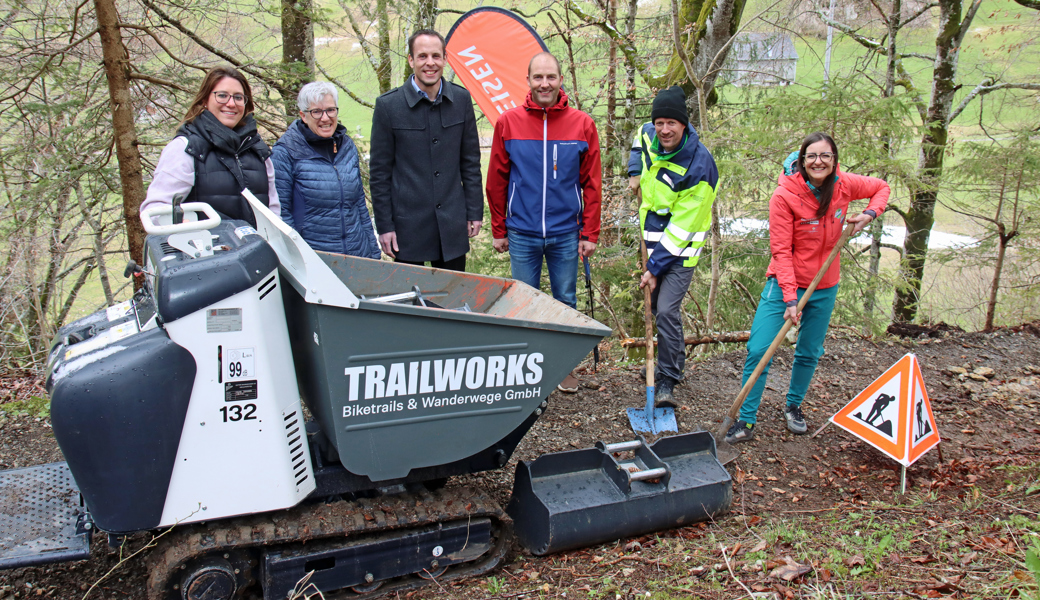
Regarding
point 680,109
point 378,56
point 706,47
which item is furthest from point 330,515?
Answer: point 378,56

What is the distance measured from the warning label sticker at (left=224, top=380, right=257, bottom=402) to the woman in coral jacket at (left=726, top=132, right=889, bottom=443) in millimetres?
3047

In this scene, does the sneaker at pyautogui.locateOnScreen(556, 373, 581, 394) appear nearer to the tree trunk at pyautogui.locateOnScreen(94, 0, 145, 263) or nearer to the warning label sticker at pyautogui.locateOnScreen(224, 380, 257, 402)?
the warning label sticker at pyautogui.locateOnScreen(224, 380, 257, 402)

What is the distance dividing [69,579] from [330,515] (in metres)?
1.35

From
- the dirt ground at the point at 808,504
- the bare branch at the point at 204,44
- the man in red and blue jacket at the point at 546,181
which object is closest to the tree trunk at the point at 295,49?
the bare branch at the point at 204,44

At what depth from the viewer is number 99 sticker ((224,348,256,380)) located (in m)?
2.68

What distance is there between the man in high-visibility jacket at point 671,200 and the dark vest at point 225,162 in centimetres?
241

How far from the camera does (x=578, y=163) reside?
4.57 meters

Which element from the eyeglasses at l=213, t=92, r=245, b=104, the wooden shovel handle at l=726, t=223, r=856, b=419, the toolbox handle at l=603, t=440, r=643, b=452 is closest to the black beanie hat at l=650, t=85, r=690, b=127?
the wooden shovel handle at l=726, t=223, r=856, b=419

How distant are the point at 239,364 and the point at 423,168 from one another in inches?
82.1

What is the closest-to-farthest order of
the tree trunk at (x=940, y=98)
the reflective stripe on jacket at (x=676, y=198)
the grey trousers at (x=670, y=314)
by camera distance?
the reflective stripe on jacket at (x=676, y=198) → the grey trousers at (x=670, y=314) → the tree trunk at (x=940, y=98)

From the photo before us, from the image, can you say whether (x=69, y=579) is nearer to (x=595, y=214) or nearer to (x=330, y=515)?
(x=330, y=515)

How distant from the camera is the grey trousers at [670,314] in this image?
15.2 feet

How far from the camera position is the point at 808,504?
4012mm

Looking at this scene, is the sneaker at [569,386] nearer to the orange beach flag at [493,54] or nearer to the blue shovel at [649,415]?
the blue shovel at [649,415]
